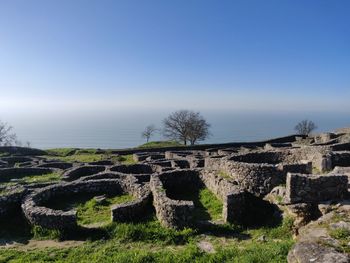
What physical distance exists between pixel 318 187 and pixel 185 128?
235ft

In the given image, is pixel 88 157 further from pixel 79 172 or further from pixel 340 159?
pixel 340 159

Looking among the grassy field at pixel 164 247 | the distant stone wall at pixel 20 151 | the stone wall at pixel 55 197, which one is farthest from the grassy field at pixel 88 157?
the grassy field at pixel 164 247

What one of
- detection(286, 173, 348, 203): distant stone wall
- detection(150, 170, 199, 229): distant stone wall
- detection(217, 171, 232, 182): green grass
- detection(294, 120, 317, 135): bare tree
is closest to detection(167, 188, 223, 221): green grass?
detection(150, 170, 199, 229): distant stone wall

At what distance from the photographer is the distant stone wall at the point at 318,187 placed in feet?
48.4

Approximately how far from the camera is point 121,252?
13.5 metres

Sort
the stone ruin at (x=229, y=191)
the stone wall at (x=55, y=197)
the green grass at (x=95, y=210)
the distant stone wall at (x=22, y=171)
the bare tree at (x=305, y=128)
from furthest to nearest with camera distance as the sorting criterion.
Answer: the bare tree at (x=305, y=128), the distant stone wall at (x=22, y=171), the green grass at (x=95, y=210), the stone wall at (x=55, y=197), the stone ruin at (x=229, y=191)

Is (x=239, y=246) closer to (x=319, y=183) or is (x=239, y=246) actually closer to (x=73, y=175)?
(x=319, y=183)

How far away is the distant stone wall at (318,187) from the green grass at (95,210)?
28.8 feet

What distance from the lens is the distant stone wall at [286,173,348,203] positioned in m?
14.8

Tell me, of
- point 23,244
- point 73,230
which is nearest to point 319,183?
point 73,230

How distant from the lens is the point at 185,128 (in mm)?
86312

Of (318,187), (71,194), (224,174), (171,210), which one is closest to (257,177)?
(224,174)

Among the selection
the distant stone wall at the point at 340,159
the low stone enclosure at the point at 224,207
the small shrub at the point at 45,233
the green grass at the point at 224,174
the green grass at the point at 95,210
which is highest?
the distant stone wall at the point at 340,159

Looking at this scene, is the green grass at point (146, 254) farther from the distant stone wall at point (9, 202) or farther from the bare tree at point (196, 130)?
the bare tree at point (196, 130)
